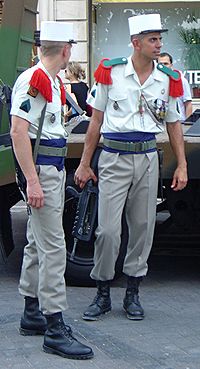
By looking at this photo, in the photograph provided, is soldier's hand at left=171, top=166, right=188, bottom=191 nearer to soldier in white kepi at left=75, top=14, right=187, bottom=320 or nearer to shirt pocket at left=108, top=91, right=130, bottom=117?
soldier in white kepi at left=75, top=14, right=187, bottom=320

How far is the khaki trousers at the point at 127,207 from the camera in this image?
5.55 meters

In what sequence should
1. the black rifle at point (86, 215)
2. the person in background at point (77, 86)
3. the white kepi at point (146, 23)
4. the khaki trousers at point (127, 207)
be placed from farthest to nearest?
1. the person in background at point (77, 86)
2. the black rifle at point (86, 215)
3. the khaki trousers at point (127, 207)
4. the white kepi at point (146, 23)

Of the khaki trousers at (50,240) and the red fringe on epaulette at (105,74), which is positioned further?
the red fringe on epaulette at (105,74)

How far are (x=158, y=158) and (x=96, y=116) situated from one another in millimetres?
506

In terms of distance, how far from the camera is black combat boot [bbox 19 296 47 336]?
17.4ft

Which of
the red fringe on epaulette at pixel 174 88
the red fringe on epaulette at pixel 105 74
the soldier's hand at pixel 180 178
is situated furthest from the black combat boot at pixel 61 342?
the red fringe on epaulette at pixel 174 88

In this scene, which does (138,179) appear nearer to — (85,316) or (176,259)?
(85,316)

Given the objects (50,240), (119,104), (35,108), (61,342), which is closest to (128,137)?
(119,104)

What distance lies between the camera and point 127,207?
18.7 feet

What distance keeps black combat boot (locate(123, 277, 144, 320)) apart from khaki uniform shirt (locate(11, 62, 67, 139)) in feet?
4.12

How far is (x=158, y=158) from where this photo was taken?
5.76 metres

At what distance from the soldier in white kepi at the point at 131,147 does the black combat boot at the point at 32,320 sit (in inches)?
17.7

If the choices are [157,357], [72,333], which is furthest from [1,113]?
[157,357]

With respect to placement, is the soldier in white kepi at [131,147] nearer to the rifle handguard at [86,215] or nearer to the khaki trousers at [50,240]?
the rifle handguard at [86,215]
